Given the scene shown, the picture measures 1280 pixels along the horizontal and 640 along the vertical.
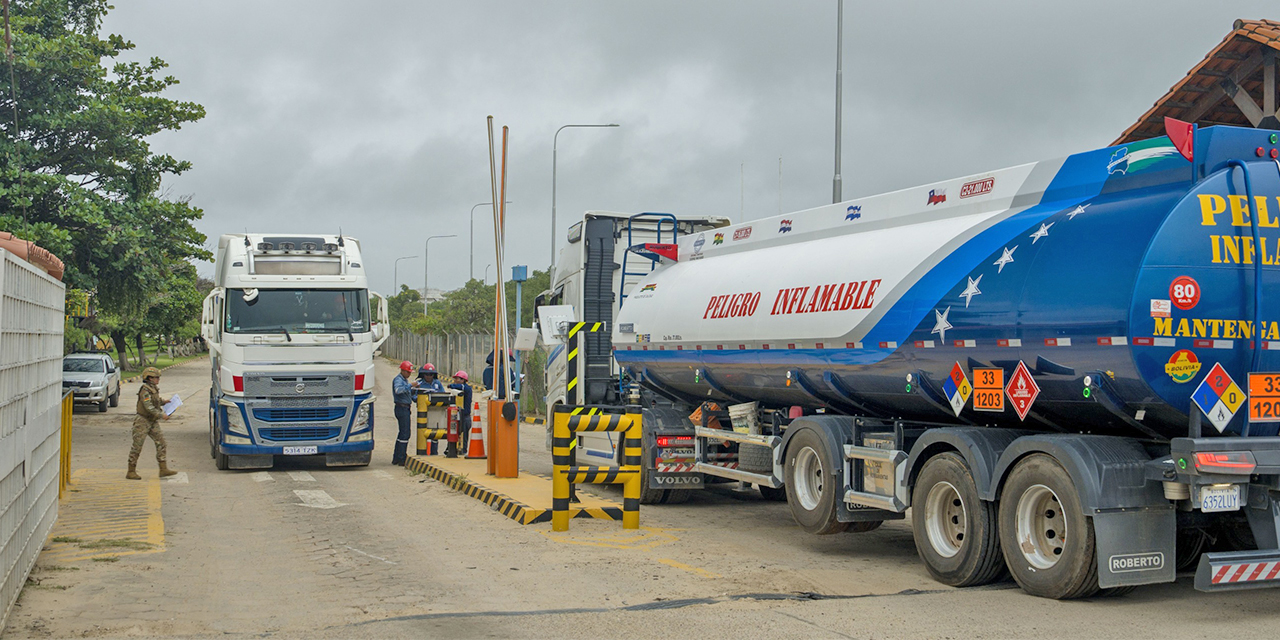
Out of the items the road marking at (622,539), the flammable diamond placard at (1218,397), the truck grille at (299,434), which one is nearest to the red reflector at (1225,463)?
the flammable diamond placard at (1218,397)

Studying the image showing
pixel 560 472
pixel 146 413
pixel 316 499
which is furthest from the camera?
pixel 146 413

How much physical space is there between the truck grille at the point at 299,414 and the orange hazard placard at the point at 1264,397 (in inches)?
542

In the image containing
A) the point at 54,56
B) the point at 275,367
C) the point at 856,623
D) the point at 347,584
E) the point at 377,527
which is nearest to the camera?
the point at 856,623

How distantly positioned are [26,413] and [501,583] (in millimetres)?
3602

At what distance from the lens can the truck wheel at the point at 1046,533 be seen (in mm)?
7797

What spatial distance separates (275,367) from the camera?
17875 millimetres

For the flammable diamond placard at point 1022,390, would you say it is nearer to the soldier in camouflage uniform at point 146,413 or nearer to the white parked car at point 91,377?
the soldier in camouflage uniform at point 146,413

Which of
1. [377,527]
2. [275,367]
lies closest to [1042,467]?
[377,527]

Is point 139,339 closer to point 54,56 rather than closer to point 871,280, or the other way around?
point 54,56

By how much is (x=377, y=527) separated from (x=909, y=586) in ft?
18.5

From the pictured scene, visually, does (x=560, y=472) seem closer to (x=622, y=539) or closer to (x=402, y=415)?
(x=622, y=539)

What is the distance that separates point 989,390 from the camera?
8797 mm

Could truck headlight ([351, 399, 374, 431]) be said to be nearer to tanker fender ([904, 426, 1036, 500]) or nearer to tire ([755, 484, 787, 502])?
tire ([755, 484, 787, 502])

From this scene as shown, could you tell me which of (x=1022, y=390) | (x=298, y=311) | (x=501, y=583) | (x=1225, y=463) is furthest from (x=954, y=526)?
(x=298, y=311)
